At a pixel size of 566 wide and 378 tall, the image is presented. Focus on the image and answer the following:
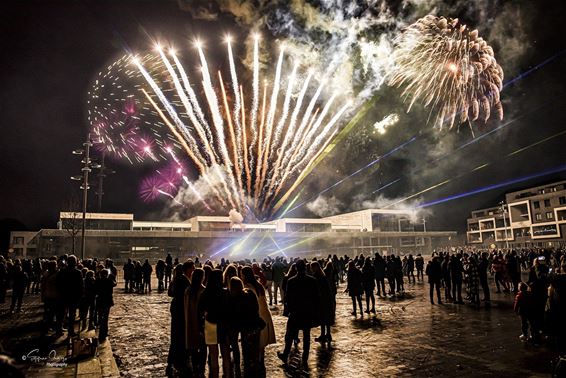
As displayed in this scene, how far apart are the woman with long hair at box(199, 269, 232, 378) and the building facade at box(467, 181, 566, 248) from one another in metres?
62.5

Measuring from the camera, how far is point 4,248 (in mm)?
73750

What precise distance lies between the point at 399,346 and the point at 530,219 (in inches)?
3015

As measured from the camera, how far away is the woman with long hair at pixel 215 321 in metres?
5.73

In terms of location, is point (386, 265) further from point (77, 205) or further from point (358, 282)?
point (77, 205)

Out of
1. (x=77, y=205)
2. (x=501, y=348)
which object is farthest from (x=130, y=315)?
(x=77, y=205)

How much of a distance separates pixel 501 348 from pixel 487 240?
282 feet

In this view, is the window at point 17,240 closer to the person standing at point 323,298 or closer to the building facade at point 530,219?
the person standing at point 323,298

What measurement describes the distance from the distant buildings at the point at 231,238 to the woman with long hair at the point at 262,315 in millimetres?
35811

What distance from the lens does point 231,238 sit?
55.6 meters

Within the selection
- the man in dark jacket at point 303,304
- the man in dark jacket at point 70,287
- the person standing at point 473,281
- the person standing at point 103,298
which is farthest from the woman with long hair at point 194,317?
the person standing at point 473,281

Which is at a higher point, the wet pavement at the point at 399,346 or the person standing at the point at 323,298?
the person standing at the point at 323,298

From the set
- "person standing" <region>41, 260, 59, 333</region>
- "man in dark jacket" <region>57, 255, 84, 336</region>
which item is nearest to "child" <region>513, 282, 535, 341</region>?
"man in dark jacket" <region>57, 255, 84, 336</region>

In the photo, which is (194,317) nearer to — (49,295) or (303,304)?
(303,304)

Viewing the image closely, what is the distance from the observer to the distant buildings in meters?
47.1
